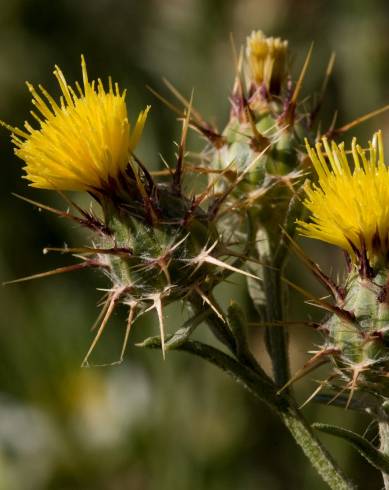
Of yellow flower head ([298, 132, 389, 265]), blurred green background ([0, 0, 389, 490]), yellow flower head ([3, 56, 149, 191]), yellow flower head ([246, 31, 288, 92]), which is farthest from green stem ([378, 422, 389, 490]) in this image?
blurred green background ([0, 0, 389, 490])

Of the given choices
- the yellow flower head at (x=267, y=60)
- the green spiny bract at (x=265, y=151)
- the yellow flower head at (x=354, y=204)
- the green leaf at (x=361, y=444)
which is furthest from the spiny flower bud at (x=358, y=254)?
the yellow flower head at (x=267, y=60)

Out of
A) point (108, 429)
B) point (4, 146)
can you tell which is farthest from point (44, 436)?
point (4, 146)

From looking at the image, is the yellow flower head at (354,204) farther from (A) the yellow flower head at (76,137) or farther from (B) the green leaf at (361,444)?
(A) the yellow flower head at (76,137)

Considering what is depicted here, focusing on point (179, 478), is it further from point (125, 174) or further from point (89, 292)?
point (125, 174)

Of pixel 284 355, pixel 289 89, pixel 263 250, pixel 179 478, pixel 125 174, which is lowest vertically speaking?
pixel 179 478

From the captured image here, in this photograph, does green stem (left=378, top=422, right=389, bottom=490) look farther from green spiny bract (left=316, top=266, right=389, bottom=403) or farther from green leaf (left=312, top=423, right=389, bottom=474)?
green spiny bract (left=316, top=266, right=389, bottom=403)
